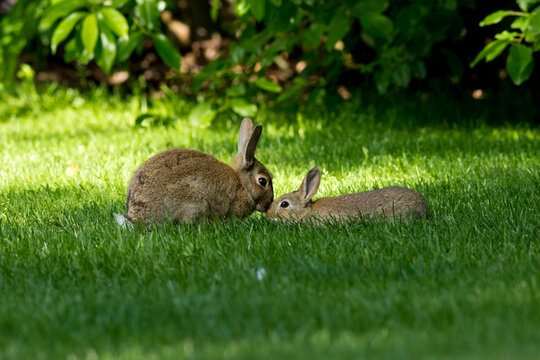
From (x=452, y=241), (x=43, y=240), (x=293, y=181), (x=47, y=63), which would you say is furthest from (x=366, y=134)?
(x=47, y=63)

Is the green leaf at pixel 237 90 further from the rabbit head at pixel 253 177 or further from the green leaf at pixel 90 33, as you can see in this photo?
the rabbit head at pixel 253 177

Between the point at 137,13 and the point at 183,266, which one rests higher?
the point at 137,13

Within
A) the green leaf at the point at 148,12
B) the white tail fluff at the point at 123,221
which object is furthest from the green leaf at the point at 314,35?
the white tail fluff at the point at 123,221

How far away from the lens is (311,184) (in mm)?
4824

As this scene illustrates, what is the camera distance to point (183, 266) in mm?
3627

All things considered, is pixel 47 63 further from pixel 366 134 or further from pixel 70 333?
pixel 70 333

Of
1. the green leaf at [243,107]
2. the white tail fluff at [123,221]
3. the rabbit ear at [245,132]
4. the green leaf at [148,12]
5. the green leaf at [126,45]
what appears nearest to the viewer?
the white tail fluff at [123,221]

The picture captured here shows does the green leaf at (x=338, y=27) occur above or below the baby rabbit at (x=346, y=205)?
above

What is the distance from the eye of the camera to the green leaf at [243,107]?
24.3 ft

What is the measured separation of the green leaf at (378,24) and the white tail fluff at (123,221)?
11.0 feet

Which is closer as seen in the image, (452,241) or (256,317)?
(256,317)

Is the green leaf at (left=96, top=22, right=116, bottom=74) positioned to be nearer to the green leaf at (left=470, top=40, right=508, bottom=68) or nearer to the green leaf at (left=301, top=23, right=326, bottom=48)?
the green leaf at (left=301, top=23, right=326, bottom=48)

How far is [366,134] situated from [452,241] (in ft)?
11.9

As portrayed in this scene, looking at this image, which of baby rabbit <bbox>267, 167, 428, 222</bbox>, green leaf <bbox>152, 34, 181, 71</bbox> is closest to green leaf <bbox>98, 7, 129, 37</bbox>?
green leaf <bbox>152, 34, 181, 71</bbox>
